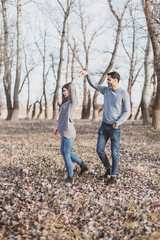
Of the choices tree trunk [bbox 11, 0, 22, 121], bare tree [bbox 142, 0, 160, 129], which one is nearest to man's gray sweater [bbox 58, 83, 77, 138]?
bare tree [bbox 142, 0, 160, 129]

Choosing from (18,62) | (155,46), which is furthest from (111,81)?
(18,62)

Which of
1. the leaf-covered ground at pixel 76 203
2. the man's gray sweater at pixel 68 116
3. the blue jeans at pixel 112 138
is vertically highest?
the man's gray sweater at pixel 68 116

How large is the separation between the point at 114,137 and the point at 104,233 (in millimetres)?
2387

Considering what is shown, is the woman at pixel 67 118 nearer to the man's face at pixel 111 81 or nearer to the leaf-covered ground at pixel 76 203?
the man's face at pixel 111 81

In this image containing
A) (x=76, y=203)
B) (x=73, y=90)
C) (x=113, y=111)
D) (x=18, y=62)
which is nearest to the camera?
(x=76, y=203)

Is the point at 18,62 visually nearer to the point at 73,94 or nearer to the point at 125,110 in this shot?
the point at 73,94

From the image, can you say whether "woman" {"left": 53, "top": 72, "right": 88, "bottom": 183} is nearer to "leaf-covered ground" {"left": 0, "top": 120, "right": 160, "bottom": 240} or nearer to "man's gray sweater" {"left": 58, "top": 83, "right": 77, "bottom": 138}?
"man's gray sweater" {"left": 58, "top": 83, "right": 77, "bottom": 138}

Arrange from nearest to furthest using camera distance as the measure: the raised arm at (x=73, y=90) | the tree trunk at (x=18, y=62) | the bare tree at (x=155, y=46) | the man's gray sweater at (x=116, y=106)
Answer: the raised arm at (x=73, y=90)
the man's gray sweater at (x=116, y=106)
the bare tree at (x=155, y=46)
the tree trunk at (x=18, y=62)

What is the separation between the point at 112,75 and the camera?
591cm

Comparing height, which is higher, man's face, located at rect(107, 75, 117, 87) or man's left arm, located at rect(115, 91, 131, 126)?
man's face, located at rect(107, 75, 117, 87)

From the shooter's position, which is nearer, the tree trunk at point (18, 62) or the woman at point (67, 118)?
the woman at point (67, 118)

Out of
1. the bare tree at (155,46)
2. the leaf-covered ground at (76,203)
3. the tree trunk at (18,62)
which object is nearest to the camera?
the leaf-covered ground at (76,203)

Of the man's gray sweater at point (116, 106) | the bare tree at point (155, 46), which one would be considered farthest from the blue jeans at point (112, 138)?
the bare tree at point (155, 46)

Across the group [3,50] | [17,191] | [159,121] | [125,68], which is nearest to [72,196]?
[17,191]
